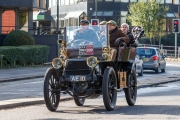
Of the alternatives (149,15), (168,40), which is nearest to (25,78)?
(149,15)

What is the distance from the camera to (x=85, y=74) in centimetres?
1335

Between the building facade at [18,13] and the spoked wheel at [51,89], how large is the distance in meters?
27.9

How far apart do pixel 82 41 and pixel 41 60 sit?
2312cm

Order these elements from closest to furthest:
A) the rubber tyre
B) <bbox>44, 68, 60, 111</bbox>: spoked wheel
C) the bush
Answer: <bbox>44, 68, 60, 111</bbox>: spoked wheel
the rubber tyre
the bush

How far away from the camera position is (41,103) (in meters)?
15.4

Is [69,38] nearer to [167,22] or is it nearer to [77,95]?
[77,95]

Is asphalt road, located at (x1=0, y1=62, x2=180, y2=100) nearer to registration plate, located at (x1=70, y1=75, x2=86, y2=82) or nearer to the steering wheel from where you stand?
the steering wheel

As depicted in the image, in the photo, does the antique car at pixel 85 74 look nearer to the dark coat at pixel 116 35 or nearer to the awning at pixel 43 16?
the dark coat at pixel 116 35

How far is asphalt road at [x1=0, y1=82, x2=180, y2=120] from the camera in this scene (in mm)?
12195

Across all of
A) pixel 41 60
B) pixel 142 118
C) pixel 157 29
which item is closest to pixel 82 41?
pixel 142 118

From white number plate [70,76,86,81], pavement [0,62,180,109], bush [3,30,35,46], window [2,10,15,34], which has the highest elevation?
window [2,10,15,34]

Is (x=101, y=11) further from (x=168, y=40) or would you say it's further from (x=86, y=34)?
(x=86, y=34)

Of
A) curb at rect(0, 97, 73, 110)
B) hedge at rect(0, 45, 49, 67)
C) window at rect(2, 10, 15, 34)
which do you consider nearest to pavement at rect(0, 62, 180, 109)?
curb at rect(0, 97, 73, 110)

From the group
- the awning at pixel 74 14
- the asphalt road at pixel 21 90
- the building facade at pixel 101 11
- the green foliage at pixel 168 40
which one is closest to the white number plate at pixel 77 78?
the asphalt road at pixel 21 90
